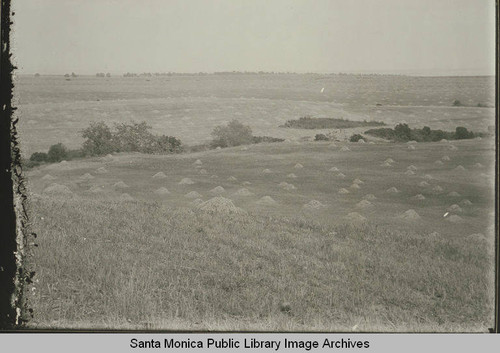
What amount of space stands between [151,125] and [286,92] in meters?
1.17

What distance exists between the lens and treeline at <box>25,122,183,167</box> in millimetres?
4566

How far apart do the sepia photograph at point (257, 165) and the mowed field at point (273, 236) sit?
0.04 ft

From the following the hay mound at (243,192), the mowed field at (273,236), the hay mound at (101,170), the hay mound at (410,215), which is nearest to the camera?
the mowed field at (273,236)

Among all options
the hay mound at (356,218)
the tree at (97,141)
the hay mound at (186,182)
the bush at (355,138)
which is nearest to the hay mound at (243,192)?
the hay mound at (186,182)

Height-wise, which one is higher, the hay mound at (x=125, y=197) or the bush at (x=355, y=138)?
the bush at (x=355, y=138)

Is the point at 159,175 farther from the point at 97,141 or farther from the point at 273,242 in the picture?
the point at 273,242

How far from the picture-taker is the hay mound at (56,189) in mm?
4520

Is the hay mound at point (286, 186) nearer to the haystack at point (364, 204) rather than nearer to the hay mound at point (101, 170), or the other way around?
the haystack at point (364, 204)

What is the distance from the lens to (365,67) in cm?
464

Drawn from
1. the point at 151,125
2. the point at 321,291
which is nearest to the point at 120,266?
the point at 151,125

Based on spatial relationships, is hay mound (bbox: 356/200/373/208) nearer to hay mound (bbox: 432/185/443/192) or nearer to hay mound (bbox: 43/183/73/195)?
hay mound (bbox: 432/185/443/192)

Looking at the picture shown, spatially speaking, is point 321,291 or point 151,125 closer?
point 321,291

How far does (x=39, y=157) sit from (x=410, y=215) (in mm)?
3039

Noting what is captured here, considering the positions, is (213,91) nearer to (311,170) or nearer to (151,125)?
(151,125)
